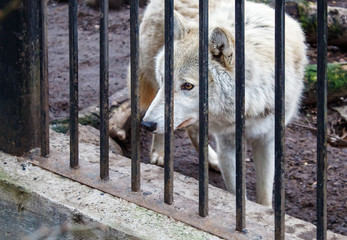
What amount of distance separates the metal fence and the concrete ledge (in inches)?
4.8

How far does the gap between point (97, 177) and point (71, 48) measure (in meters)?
0.64

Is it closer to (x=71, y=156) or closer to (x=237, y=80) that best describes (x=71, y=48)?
(x=71, y=156)

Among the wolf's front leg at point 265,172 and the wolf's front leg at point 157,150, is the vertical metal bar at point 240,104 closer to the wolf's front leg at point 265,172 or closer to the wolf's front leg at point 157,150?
the wolf's front leg at point 265,172

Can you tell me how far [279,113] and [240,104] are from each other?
0.17 meters

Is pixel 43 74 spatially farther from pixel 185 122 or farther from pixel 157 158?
pixel 157 158

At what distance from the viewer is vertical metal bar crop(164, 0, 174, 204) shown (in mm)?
2098

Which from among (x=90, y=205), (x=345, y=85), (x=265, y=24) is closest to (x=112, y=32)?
(x=345, y=85)

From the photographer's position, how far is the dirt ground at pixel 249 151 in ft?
13.1

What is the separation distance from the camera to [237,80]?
198cm

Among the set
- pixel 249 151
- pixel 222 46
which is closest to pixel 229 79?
pixel 222 46

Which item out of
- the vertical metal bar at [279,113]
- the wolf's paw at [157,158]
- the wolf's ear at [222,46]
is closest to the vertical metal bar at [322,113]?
the vertical metal bar at [279,113]

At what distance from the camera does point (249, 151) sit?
5.18 meters

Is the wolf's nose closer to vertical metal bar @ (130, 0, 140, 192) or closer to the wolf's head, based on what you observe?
the wolf's head

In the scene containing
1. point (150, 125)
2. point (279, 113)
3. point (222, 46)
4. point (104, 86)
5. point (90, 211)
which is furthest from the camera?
point (222, 46)
